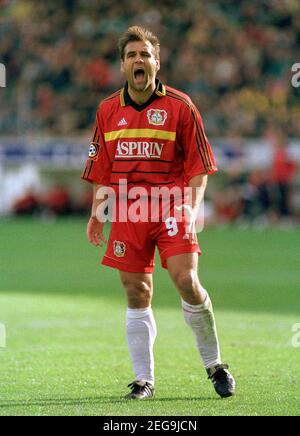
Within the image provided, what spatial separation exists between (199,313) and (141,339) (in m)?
0.43

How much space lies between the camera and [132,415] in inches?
222

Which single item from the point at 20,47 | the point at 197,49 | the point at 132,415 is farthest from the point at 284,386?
the point at 20,47

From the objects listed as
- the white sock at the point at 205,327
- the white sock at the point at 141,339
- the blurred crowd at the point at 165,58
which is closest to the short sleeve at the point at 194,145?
the white sock at the point at 205,327

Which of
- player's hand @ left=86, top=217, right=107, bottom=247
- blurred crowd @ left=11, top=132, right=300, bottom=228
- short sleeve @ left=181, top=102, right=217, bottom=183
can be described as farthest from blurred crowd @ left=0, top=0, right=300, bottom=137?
short sleeve @ left=181, top=102, right=217, bottom=183

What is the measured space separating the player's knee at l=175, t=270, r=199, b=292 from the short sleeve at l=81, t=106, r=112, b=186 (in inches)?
32.5

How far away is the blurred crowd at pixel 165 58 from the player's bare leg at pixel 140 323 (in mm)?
20186

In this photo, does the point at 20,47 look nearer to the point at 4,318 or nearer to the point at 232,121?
the point at 232,121

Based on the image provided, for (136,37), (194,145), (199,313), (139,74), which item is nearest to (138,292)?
(199,313)

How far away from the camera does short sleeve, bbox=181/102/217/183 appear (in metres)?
6.37

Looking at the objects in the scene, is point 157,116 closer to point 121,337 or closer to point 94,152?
point 94,152

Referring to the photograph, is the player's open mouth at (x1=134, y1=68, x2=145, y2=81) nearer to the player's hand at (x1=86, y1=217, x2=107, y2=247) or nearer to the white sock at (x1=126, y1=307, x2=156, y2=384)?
the player's hand at (x1=86, y1=217, x2=107, y2=247)

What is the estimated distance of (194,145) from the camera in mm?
6383

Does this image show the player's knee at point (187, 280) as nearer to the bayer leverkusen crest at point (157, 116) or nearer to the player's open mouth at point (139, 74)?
the bayer leverkusen crest at point (157, 116)

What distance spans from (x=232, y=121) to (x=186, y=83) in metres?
2.20
